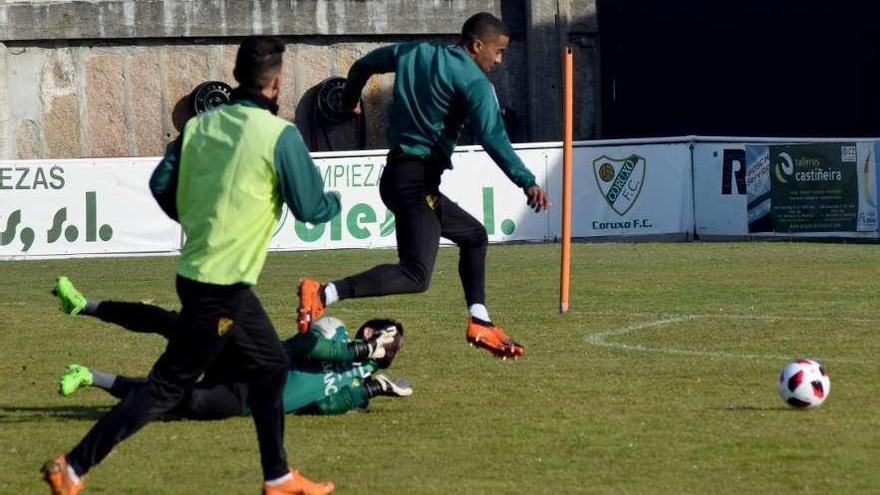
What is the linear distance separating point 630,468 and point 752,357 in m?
4.09

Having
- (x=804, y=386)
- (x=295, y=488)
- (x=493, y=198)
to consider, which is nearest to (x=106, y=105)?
(x=493, y=198)

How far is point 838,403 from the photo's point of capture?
945 cm

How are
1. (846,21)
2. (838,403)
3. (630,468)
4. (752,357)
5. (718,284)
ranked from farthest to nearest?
(846,21), (718,284), (752,357), (838,403), (630,468)

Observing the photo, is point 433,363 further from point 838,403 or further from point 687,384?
point 838,403

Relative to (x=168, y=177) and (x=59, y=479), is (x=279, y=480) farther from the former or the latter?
(x=168, y=177)

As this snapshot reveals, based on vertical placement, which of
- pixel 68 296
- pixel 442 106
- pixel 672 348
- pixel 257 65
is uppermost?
pixel 257 65

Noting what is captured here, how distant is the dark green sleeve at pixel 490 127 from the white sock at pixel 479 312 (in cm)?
84

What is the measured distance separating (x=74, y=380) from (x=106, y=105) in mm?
25422

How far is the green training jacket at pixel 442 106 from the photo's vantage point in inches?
391

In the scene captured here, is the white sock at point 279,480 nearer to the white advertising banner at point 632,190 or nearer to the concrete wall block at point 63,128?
the white advertising banner at point 632,190

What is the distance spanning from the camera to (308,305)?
9445 mm

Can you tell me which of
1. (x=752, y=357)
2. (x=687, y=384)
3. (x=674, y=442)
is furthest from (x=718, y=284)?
(x=674, y=442)

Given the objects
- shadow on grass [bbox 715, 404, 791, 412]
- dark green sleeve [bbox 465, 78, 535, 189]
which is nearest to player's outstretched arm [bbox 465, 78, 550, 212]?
dark green sleeve [bbox 465, 78, 535, 189]

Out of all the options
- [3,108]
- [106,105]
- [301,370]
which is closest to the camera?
[301,370]
